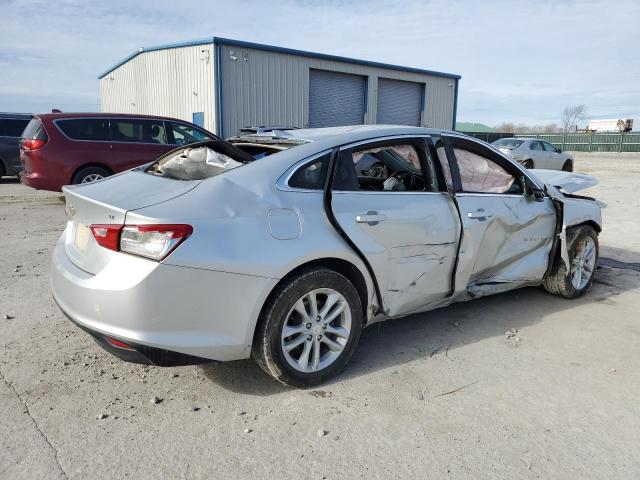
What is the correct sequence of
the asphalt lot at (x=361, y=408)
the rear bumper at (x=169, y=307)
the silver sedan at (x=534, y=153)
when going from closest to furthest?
the asphalt lot at (x=361, y=408), the rear bumper at (x=169, y=307), the silver sedan at (x=534, y=153)

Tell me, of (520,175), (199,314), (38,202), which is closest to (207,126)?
(38,202)

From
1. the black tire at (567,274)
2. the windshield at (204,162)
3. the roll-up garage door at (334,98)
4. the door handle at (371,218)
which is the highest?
the roll-up garage door at (334,98)

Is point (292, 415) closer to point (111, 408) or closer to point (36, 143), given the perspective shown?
point (111, 408)

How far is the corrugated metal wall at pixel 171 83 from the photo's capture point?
18.7 metres

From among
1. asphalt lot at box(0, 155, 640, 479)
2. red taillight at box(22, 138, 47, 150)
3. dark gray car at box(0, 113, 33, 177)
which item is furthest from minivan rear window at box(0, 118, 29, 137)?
asphalt lot at box(0, 155, 640, 479)

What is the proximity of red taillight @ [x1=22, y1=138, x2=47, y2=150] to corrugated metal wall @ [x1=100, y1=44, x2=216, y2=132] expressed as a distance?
9652 mm

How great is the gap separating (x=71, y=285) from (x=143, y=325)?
592mm

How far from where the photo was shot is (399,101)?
2494 cm

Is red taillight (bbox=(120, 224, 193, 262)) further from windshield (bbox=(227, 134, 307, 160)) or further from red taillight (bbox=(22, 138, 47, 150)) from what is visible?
red taillight (bbox=(22, 138, 47, 150))

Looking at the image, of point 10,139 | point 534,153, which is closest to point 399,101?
point 534,153

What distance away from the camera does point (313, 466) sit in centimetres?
248

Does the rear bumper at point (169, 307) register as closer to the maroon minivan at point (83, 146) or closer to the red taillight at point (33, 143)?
A: the maroon minivan at point (83, 146)

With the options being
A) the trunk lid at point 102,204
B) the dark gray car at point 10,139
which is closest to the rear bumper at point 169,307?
the trunk lid at point 102,204

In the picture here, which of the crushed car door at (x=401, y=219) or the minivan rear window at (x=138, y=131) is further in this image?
the minivan rear window at (x=138, y=131)
